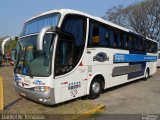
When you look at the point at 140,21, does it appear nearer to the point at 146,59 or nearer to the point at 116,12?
the point at 116,12

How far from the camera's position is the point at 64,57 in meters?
7.93

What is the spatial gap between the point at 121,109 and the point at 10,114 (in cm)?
371

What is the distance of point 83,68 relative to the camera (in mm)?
Answer: 8969

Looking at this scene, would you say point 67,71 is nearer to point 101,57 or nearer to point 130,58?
point 101,57

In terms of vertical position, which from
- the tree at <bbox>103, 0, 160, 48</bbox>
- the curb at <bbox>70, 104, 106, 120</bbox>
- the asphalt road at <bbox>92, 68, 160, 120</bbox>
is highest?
the tree at <bbox>103, 0, 160, 48</bbox>


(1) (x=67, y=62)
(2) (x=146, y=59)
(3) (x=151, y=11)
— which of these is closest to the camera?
(1) (x=67, y=62)

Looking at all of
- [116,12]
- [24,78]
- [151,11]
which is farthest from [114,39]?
[116,12]


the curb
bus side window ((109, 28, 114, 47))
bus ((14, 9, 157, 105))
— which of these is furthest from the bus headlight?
bus side window ((109, 28, 114, 47))

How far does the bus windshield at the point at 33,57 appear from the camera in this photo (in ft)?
24.7

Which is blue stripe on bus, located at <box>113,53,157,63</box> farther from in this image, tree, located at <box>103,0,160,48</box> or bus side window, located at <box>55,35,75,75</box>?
tree, located at <box>103,0,160,48</box>

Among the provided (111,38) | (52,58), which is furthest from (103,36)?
(52,58)

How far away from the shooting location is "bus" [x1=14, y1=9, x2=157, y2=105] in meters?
7.55

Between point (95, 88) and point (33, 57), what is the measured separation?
3.20 meters

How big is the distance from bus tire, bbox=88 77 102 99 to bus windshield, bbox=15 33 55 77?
2694mm
